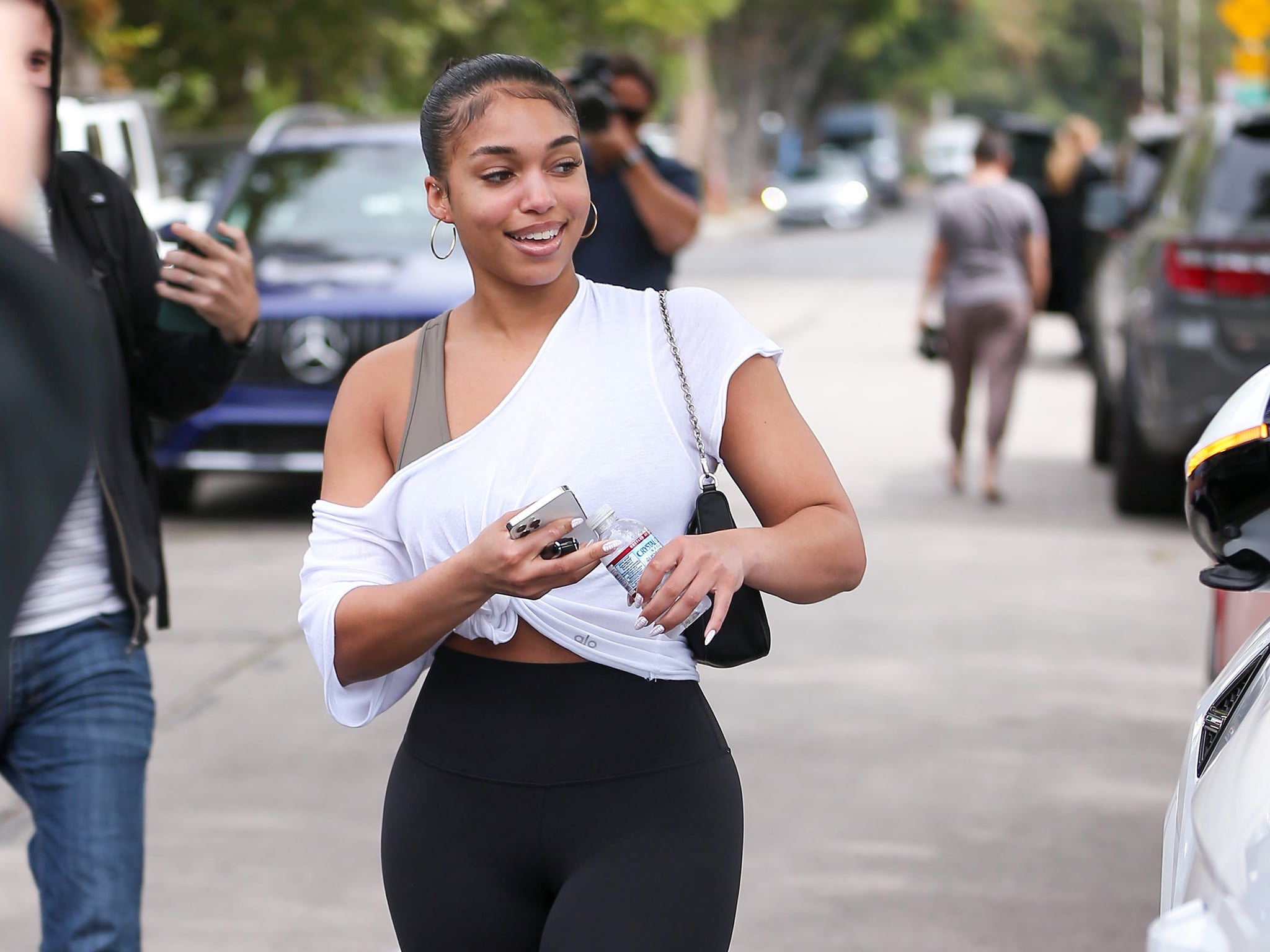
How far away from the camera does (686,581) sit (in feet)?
6.59

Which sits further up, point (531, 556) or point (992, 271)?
point (531, 556)

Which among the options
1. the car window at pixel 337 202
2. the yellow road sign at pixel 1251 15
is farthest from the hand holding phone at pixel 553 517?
the yellow road sign at pixel 1251 15

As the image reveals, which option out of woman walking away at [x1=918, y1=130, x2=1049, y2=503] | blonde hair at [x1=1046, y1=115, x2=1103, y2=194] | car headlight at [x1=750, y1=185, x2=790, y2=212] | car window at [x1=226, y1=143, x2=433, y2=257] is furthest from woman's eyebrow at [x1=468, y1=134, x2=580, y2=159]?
blonde hair at [x1=1046, y1=115, x2=1103, y2=194]

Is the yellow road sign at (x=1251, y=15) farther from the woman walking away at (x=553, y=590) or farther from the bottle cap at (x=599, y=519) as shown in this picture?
the bottle cap at (x=599, y=519)

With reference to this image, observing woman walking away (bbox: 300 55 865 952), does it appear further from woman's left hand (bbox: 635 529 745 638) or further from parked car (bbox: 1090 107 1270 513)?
parked car (bbox: 1090 107 1270 513)

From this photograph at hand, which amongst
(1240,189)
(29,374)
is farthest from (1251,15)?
(29,374)

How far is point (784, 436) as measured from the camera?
233cm

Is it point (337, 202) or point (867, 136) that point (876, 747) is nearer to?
point (337, 202)

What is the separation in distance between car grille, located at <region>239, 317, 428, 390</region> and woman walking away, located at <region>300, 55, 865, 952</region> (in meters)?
6.21

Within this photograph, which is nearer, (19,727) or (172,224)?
(19,727)

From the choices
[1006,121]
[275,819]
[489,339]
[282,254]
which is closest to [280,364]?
[282,254]

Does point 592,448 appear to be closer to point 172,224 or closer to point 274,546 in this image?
point 172,224

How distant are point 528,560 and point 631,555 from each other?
0.12 m

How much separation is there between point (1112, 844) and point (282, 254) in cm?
581
